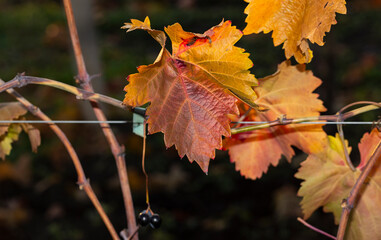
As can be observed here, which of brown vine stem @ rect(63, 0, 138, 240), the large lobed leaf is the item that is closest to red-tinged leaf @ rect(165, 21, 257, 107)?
the large lobed leaf

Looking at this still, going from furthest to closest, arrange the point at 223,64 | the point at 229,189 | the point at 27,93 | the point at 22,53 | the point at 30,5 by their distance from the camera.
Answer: the point at 30,5 < the point at 22,53 < the point at 27,93 < the point at 229,189 < the point at 223,64

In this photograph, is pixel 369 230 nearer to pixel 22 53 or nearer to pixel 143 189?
pixel 143 189

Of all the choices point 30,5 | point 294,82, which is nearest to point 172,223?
point 294,82

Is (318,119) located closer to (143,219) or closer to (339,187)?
(339,187)

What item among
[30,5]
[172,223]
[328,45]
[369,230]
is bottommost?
[172,223]

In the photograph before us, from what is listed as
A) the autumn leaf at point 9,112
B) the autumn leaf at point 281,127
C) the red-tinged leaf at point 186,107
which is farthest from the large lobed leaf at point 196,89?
the autumn leaf at point 9,112

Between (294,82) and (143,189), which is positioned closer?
(294,82)

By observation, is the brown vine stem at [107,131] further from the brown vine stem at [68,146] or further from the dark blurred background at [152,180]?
the dark blurred background at [152,180]
